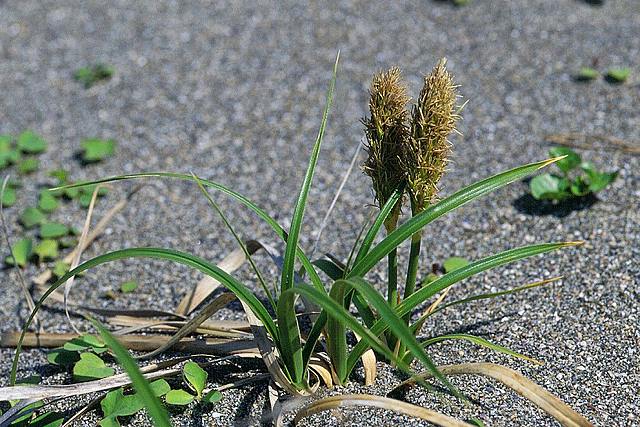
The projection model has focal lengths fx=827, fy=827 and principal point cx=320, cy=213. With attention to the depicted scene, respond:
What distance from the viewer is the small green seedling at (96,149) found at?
3.18m

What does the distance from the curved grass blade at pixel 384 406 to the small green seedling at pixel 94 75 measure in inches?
92.8

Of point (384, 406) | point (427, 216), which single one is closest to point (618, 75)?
point (427, 216)

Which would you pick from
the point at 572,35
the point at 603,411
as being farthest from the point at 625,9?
the point at 603,411

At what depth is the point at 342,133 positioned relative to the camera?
3203 mm

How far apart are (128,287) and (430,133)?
4.11ft

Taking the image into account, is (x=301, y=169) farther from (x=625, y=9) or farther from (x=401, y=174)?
(x=625, y=9)

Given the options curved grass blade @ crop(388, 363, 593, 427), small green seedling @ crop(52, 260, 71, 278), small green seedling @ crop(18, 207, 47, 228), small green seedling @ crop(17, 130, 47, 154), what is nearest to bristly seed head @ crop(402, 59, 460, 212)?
curved grass blade @ crop(388, 363, 593, 427)

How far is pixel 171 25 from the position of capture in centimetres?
397

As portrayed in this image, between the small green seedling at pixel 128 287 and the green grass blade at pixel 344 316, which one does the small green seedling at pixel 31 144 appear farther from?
the green grass blade at pixel 344 316

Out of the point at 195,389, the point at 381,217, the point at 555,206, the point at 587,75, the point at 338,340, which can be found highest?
the point at 587,75

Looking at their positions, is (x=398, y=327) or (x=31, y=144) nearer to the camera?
(x=398, y=327)

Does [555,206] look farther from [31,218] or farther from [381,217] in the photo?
[31,218]

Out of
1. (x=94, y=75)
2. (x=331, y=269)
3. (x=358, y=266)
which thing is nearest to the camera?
(x=358, y=266)

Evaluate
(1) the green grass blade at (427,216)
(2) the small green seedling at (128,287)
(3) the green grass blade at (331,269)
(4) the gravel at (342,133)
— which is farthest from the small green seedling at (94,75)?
(1) the green grass blade at (427,216)
